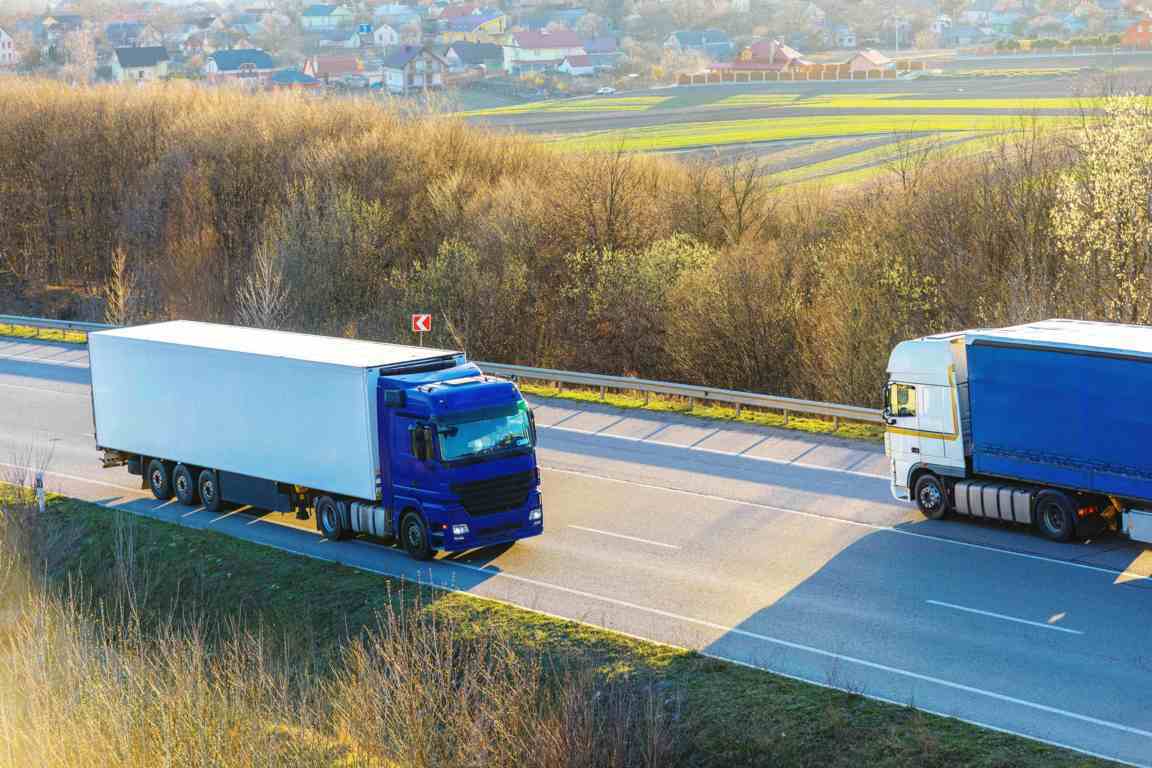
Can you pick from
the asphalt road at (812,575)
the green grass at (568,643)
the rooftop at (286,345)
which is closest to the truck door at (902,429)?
the asphalt road at (812,575)

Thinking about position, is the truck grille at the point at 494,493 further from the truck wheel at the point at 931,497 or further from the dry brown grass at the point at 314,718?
the truck wheel at the point at 931,497

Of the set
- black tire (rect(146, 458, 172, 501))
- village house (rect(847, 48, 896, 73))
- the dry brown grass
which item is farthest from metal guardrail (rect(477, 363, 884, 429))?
village house (rect(847, 48, 896, 73))

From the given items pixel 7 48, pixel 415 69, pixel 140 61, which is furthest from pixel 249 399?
pixel 7 48

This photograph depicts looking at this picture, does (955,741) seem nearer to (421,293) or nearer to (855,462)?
(855,462)

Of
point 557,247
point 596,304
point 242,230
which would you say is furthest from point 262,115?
point 596,304

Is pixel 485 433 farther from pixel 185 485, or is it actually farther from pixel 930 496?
pixel 185 485

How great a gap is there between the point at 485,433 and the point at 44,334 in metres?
30.3

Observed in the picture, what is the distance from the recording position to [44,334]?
47469mm

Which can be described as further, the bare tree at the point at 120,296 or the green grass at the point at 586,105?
the green grass at the point at 586,105

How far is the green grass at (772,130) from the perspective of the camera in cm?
6844

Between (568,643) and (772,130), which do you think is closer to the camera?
(568,643)

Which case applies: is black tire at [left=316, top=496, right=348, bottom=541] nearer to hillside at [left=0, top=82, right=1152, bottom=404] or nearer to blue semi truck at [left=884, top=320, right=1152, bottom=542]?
blue semi truck at [left=884, top=320, right=1152, bottom=542]

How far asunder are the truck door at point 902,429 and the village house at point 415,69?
98.7 meters

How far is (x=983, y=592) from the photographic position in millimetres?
19969
